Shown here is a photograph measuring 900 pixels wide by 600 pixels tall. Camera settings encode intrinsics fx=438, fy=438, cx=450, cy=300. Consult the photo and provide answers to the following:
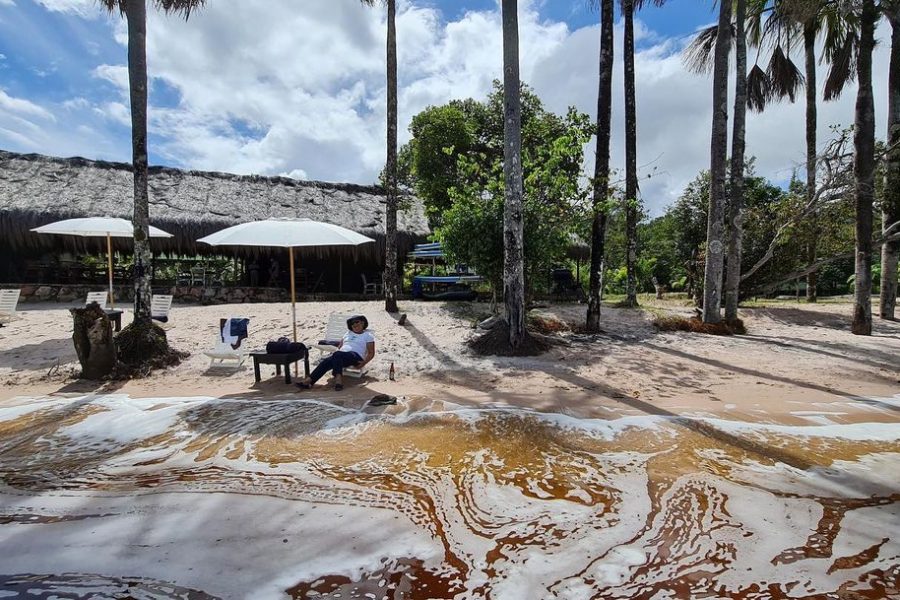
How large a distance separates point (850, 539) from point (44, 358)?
953 cm

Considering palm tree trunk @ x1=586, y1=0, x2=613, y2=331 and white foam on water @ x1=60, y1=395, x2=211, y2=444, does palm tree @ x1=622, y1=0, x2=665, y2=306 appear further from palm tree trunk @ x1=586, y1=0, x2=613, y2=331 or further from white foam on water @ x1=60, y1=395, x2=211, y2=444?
white foam on water @ x1=60, y1=395, x2=211, y2=444

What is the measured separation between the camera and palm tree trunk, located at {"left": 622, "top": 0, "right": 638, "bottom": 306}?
12812 mm

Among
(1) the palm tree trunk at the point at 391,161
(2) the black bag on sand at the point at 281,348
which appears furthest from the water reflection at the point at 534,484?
(1) the palm tree trunk at the point at 391,161

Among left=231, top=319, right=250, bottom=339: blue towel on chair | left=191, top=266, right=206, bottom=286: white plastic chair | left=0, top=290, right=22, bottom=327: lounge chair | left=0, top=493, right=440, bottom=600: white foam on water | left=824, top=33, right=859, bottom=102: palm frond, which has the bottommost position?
left=0, top=493, right=440, bottom=600: white foam on water

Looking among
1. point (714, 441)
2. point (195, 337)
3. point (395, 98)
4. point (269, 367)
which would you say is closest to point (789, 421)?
point (714, 441)

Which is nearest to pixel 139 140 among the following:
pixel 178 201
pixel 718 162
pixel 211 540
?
pixel 211 540

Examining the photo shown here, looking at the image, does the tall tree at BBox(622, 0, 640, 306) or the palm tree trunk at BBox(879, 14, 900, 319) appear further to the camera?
the tall tree at BBox(622, 0, 640, 306)

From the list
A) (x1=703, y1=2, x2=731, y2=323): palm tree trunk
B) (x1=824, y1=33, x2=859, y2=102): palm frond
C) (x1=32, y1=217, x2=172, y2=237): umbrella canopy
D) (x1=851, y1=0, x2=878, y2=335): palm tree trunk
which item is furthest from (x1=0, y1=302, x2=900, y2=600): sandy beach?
(x1=824, y1=33, x2=859, y2=102): palm frond

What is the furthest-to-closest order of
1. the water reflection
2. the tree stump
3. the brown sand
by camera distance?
the tree stump, the brown sand, the water reflection

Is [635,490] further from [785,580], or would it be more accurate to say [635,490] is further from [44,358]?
[44,358]

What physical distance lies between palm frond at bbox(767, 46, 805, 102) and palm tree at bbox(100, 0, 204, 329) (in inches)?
714

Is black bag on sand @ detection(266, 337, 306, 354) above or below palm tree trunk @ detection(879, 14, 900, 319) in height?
below

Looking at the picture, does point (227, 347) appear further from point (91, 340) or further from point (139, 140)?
point (139, 140)

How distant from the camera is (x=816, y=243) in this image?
12.3 m
